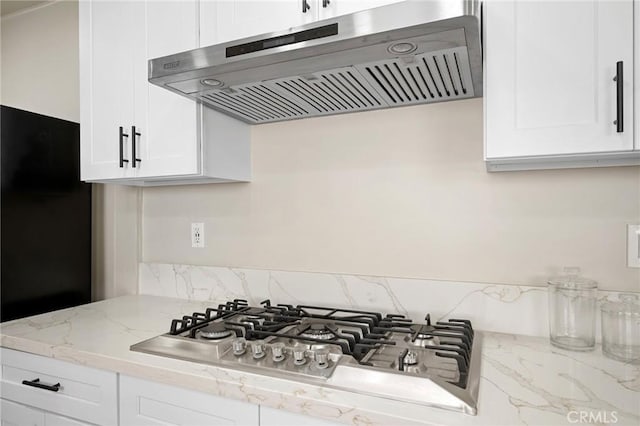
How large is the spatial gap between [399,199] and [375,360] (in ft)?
2.14

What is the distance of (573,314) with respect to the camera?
3.76 feet

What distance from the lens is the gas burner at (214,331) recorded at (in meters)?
Result: 1.19

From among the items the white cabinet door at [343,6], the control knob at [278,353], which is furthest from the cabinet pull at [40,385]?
the white cabinet door at [343,6]

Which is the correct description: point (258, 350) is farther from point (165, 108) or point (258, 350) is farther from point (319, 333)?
point (165, 108)

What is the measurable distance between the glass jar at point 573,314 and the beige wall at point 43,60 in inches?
97.3

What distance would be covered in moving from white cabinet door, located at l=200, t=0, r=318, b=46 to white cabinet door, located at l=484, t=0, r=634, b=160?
0.57 metres

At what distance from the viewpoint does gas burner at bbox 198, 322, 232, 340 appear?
3.92ft

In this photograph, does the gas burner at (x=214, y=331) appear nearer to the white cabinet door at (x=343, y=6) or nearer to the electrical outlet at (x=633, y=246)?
the white cabinet door at (x=343, y=6)

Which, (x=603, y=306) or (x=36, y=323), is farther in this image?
(x=36, y=323)

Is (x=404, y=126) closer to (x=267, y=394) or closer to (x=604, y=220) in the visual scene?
(x=604, y=220)

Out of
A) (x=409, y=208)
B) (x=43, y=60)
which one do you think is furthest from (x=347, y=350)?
(x=43, y=60)

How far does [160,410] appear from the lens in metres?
1.05

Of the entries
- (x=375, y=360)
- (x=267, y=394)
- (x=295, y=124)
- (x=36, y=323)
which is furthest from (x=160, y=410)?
(x=295, y=124)

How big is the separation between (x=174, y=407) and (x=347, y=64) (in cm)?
106
